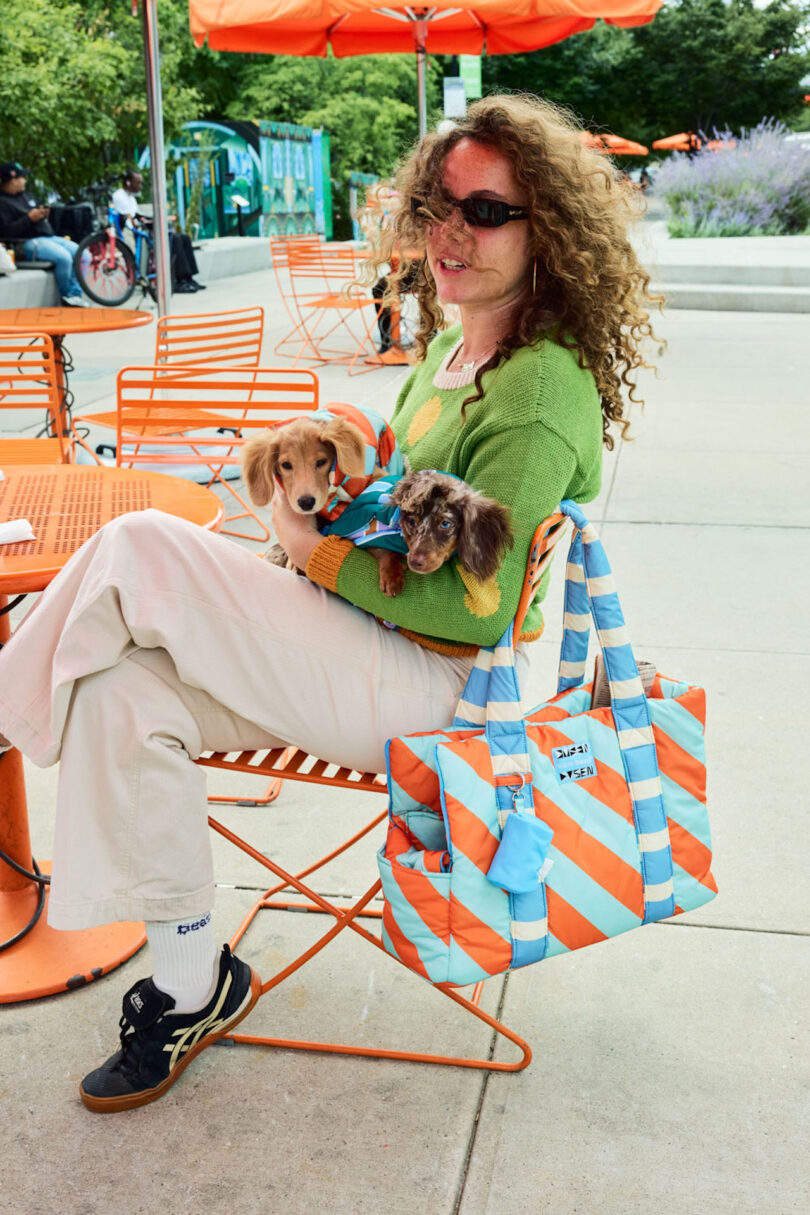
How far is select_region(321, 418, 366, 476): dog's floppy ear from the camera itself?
2.19 meters

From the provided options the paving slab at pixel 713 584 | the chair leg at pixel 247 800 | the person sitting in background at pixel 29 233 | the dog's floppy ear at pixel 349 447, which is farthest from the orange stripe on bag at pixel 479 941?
the person sitting in background at pixel 29 233

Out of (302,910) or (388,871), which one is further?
(302,910)

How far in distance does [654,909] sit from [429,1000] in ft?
2.16

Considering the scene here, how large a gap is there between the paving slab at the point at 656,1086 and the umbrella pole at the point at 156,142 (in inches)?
209

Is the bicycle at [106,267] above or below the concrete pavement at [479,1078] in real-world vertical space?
above

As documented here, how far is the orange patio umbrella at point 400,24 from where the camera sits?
8.66 metres

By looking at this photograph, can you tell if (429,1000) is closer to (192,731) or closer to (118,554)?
(192,731)

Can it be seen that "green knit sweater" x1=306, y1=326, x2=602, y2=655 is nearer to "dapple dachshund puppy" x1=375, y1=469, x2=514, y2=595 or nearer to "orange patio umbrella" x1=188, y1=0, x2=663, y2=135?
"dapple dachshund puppy" x1=375, y1=469, x2=514, y2=595

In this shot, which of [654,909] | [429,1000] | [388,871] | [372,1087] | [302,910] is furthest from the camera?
[302,910]

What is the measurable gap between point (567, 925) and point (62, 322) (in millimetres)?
4956

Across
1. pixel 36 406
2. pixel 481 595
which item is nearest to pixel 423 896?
pixel 481 595

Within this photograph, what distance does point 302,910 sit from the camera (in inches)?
113

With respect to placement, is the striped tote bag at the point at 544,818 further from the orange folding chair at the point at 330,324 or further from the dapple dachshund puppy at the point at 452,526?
the orange folding chair at the point at 330,324

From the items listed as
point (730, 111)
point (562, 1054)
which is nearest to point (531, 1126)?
point (562, 1054)
